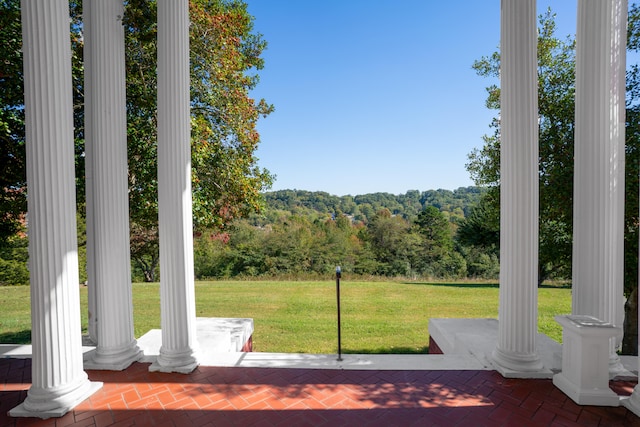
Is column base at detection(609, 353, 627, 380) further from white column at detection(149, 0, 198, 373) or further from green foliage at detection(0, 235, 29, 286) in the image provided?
green foliage at detection(0, 235, 29, 286)

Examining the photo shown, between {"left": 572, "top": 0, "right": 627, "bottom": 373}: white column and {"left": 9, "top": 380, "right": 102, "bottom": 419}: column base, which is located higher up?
{"left": 572, "top": 0, "right": 627, "bottom": 373}: white column

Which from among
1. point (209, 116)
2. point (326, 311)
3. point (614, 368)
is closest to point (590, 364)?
point (614, 368)

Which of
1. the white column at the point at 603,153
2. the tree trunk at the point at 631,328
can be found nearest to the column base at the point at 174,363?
the white column at the point at 603,153

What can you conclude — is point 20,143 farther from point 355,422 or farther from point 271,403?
point 355,422

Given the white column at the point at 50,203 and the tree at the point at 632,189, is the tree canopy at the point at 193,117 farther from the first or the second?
the tree at the point at 632,189

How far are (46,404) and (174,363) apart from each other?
56.4 inches

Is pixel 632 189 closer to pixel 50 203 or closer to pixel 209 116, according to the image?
pixel 50 203

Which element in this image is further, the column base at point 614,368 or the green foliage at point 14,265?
the green foliage at point 14,265

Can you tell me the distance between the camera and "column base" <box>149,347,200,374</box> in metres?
4.64

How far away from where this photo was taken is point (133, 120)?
7039mm

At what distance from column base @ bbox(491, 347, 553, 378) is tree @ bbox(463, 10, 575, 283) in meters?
3.70

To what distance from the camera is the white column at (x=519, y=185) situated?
4.36 metres

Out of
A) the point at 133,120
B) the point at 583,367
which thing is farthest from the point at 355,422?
the point at 133,120

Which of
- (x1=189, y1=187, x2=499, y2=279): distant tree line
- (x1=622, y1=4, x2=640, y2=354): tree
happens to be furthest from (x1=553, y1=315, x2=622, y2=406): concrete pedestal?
(x1=189, y1=187, x2=499, y2=279): distant tree line
